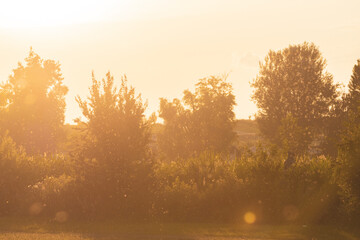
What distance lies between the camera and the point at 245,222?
62.8ft

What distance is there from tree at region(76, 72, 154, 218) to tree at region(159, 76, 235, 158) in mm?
36633

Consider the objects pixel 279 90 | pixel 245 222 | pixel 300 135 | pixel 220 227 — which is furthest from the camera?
pixel 279 90

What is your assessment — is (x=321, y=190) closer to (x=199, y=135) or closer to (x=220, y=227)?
(x=220, y=227)

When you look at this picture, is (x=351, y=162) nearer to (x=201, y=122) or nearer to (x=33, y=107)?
(x=201, y=122)

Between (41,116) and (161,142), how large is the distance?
1815 cm

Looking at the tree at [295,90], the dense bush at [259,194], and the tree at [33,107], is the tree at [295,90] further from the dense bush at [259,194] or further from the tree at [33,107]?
the dense bush at [259,194]

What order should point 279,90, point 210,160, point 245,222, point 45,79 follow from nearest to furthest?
point 245,222 → point 210,160 → point 279,90 → point 45,79

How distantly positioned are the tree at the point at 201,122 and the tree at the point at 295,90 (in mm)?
5805

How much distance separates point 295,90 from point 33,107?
3603cm

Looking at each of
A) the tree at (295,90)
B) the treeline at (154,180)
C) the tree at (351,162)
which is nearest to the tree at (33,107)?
the tree at (295,90)

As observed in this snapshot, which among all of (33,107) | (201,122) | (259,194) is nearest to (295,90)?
(201,122)

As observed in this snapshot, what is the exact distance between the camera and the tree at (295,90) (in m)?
61.9

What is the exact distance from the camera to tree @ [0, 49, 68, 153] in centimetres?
6406

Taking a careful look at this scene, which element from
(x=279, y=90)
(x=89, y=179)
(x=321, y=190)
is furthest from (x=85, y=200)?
(x=279, y=90)
